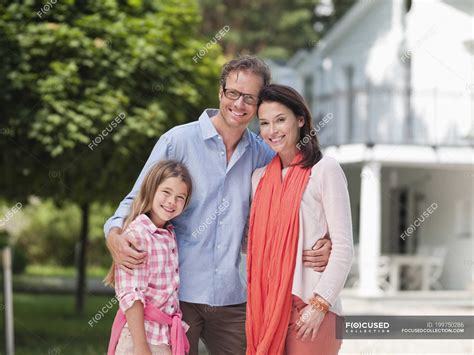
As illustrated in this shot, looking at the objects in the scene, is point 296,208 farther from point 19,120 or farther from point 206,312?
point 19,120

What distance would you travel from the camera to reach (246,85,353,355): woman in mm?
2895

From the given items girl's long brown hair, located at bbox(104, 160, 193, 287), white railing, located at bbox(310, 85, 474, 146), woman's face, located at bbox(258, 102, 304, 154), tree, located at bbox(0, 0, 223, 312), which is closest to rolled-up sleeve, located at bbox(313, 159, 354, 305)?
woman's face, located at bbox(258, 102, 304, 154)

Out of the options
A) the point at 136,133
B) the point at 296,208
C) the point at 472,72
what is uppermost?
the point at 472,72

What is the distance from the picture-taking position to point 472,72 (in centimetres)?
1208

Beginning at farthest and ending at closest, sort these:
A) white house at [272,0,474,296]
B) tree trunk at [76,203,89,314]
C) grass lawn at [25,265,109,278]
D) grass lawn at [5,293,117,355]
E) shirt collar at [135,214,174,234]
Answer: grass lawn at [25,265,109,278], white house at [272,0,474,296], tree trunk at [76,203,89,314], grass lawn at [5,293,117,355], shirt collar at [135,214,174,234]

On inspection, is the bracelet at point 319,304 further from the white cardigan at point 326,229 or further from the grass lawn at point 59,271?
the grass lawn at point 59,271

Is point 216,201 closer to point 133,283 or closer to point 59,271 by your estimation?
point 133,283

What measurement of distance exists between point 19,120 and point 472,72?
7.79 m

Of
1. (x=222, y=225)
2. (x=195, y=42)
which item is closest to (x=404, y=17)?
(x=195, y=42)

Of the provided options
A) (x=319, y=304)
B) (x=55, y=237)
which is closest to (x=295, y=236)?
(x=319, y=304)

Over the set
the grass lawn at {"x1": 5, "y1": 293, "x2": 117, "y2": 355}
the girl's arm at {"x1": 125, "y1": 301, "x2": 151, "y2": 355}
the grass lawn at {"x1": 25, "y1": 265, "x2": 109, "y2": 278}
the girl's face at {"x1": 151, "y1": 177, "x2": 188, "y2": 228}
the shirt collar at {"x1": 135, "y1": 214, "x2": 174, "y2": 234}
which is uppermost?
the girl's face at {"x1": 151, "y1": 177, "x2": 188, "y2": 228}

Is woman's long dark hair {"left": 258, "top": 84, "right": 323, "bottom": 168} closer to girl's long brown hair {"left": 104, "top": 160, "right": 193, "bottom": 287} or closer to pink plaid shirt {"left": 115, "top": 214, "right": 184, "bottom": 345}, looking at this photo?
girl's long brown hair {"left": 104, "top": 160, "right": 193, "bottom": 287}

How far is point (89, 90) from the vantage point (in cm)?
656

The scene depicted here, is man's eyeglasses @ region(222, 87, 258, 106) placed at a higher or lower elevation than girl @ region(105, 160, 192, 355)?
higher
